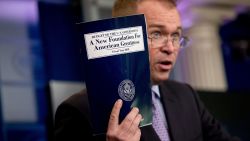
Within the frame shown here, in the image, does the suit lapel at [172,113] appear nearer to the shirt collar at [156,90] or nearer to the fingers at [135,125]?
the shirt collar at [156,90]

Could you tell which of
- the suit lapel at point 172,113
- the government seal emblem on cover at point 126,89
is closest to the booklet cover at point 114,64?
the government seal emblem on cover at point 126,89

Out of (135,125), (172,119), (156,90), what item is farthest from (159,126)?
(135,125)

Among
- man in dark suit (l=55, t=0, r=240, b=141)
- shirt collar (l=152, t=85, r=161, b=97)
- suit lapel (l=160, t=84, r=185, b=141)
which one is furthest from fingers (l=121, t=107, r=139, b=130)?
shirt collar (l=152, t=85, r=161, b=97)

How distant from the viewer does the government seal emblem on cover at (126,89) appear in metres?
1.29

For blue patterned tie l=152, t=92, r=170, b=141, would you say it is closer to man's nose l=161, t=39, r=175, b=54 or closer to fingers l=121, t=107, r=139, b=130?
man's nose l=161, t=39, r=175, b=54

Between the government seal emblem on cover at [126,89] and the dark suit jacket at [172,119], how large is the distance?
277 mm

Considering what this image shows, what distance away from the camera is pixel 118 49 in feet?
4.20

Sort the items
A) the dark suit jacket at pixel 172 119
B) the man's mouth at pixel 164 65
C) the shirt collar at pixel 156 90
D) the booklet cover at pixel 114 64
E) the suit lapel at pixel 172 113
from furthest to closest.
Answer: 1. the shirt collar at pixel 156 90
2. the suit lapel at pixel 172 113
3. the man's mouth at pixel 164 65
4. the dark suit jacket at pixel 172 119
5. the booklet cover at pixel 114 64

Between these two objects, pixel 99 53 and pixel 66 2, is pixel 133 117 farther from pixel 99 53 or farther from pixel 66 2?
pixel 66 2

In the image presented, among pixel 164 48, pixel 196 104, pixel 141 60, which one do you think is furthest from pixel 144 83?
pixel 196 104

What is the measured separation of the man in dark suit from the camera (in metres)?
1.32

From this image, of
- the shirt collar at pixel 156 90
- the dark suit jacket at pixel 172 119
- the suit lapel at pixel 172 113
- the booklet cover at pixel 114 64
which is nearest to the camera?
the booklet cover at pixel 114 64

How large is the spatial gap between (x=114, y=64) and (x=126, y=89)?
0.07 meters

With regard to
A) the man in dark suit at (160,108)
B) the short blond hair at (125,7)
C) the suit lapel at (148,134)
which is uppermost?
the short blond hair at (125,7)
